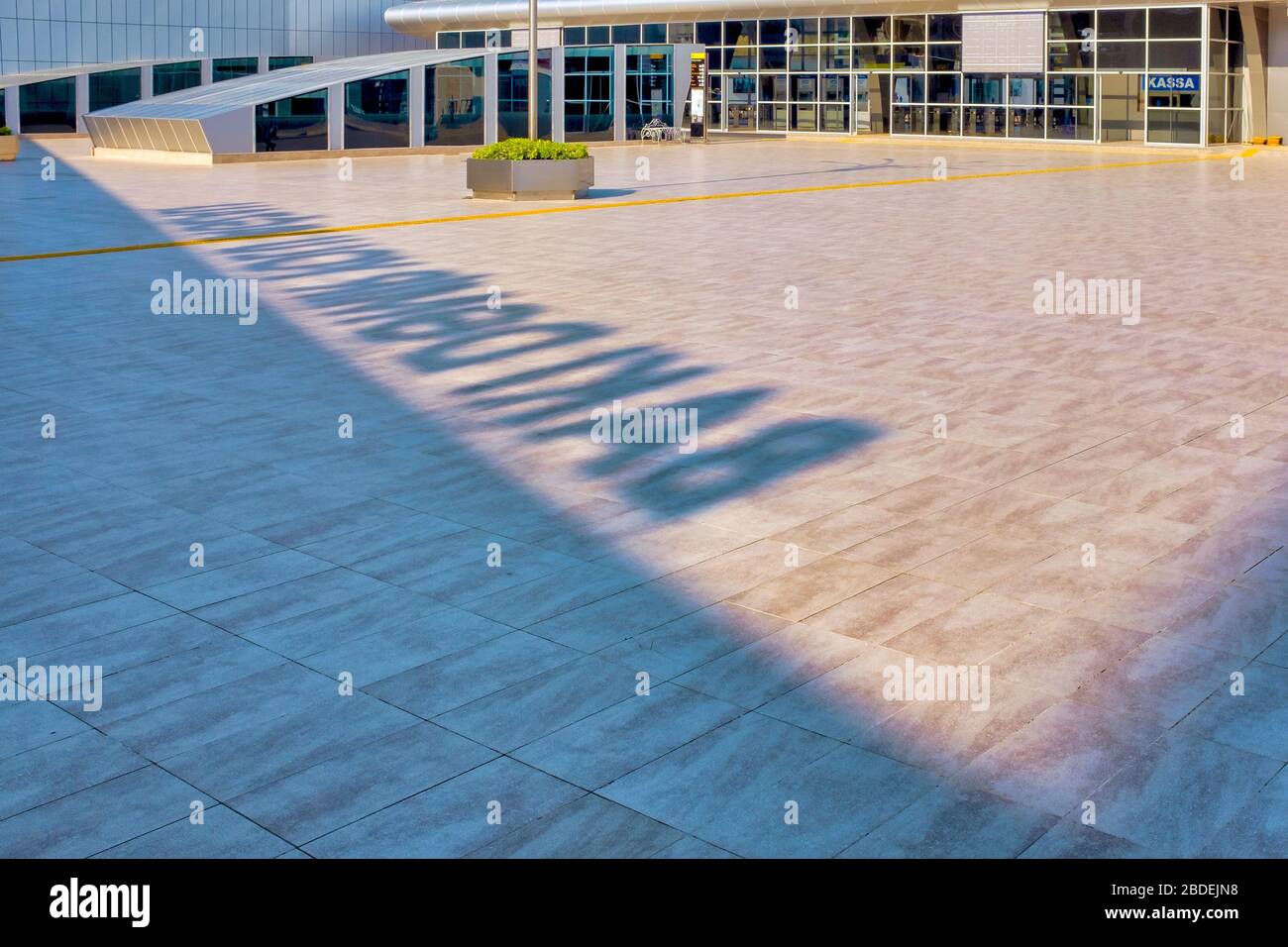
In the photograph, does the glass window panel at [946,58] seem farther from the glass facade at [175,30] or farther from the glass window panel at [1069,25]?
the glass facade at [175,30]

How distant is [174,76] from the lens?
165 ft

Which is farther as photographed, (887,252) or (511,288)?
(887,252)

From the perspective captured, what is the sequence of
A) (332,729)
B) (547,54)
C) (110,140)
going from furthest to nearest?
1. (547,54)
2. (110,140)
3. (332,729)

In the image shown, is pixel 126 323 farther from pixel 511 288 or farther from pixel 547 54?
pixel 547 54

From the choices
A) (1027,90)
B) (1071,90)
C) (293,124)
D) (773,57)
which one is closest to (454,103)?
(293,124)

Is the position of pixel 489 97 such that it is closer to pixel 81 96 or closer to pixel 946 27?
pixel 946 27

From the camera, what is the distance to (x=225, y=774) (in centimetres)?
494

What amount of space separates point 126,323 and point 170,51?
40.5 m

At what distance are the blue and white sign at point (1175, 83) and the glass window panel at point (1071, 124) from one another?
1861mm

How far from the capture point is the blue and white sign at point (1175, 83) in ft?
134

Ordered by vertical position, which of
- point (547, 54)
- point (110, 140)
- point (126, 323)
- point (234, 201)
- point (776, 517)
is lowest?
point (776, 517)

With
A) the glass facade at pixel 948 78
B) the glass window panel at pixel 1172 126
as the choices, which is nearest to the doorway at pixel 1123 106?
the glass facade at pixel 948 78

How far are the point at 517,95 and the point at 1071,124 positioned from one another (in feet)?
52.4
